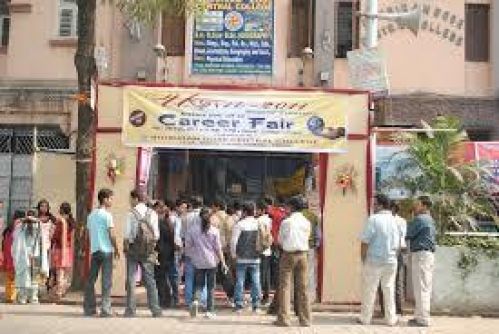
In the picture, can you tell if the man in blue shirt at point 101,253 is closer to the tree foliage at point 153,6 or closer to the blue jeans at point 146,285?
the blue jeans at point 146,285

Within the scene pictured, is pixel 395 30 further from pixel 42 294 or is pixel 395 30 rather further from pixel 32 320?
pixel 32 320

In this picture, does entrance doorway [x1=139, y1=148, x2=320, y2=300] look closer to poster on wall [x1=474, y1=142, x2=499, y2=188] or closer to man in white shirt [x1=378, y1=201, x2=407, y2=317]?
poster on wall [x1=474, y1=142, x2=499, y2=188]

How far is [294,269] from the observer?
12.7 meters

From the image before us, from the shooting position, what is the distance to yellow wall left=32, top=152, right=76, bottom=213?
18.1 metres

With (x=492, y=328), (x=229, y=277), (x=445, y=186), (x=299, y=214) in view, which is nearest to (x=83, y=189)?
(x=229, y=277)

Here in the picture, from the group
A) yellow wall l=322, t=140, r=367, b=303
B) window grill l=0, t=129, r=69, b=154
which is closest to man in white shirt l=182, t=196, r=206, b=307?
yellow wall l=322, t=140, r=367, b=303

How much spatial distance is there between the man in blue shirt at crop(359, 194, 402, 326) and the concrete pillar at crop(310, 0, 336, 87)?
785 centimetres

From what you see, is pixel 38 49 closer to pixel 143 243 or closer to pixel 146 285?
pixel 143 243

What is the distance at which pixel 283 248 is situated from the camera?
12.7m

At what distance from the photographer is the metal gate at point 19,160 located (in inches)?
796

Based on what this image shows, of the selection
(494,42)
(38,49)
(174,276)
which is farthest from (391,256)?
(38,49)

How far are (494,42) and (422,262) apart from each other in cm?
916

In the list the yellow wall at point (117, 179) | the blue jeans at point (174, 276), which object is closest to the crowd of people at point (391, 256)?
the blue jeans at point (174, 276)

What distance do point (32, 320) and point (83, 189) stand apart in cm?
355
